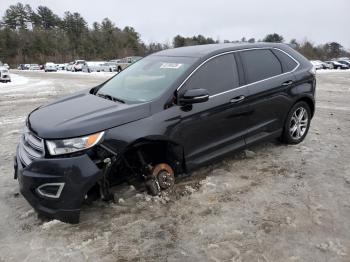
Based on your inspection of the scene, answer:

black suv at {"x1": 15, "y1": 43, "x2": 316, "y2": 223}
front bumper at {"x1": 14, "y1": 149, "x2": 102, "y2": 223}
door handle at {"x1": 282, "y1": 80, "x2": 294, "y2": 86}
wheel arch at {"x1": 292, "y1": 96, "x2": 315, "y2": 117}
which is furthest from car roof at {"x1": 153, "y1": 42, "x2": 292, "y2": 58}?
front bumper at {"x1": 14, "y1": 149, "x2": 102, "y2": 223}

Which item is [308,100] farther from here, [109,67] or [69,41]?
[69,41]

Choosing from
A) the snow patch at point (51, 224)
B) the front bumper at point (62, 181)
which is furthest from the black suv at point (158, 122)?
the snow patch at point (51, 224)

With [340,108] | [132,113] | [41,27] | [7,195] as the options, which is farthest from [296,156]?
[41,27]

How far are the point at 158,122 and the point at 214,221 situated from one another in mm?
1196

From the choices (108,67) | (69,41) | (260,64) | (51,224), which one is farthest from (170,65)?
(69,41)

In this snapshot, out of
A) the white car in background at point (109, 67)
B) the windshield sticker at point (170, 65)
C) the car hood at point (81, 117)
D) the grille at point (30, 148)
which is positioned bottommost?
the white car in background at point (109, 67)

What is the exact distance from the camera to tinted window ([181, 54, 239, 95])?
14.4 ft

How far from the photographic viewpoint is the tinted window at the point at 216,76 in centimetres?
438

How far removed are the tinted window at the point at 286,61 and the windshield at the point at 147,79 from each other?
175cm

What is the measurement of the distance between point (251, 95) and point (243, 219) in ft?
6.06

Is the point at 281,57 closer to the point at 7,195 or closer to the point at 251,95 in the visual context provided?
the point at 251,95

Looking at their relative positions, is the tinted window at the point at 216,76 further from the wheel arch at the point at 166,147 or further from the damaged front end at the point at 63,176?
the damaged front end at the point at 63,176

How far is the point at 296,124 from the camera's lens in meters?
5.90

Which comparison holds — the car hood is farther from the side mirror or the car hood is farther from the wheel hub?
the wheel hub
